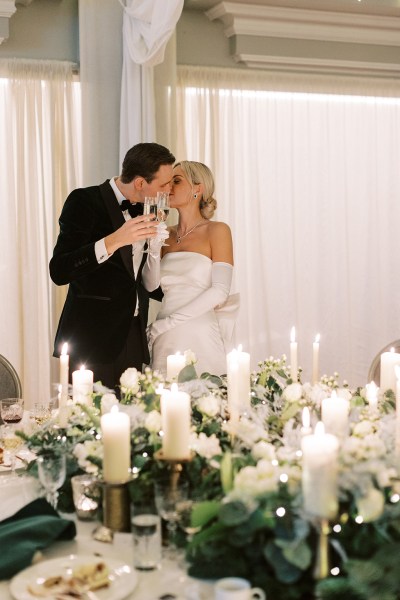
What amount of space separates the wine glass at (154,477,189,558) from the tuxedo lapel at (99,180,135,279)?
2.07 meters

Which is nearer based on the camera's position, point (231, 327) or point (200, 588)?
point (200, 588)

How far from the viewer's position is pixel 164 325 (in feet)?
12.5

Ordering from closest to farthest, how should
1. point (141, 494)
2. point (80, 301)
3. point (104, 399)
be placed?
point (141, 494)
point (104, 399)
point (80, 301)

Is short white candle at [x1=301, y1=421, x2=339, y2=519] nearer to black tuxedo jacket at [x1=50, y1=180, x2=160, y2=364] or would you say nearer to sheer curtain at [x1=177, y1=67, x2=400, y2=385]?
black tuxedo jacket at [x1=50, y1=180, x2=160, y2=364]

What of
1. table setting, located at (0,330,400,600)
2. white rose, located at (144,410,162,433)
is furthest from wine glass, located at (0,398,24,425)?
white rose, located at (144,410,162,433)

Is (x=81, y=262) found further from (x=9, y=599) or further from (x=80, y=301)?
(x=9, y=599)

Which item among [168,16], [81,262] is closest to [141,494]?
[81,262]

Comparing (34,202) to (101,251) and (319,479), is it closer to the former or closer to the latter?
(101,251)

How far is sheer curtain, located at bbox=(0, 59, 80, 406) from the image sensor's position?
475 cm

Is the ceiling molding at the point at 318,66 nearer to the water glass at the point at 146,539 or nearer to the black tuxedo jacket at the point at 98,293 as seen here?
the black tuxedo jacket at the point at 98,293

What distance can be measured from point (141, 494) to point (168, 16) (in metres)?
2.66

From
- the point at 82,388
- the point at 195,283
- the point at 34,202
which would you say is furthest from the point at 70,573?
the point at 34,202

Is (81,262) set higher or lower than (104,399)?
higher

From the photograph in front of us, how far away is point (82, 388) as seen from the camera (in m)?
2.21
